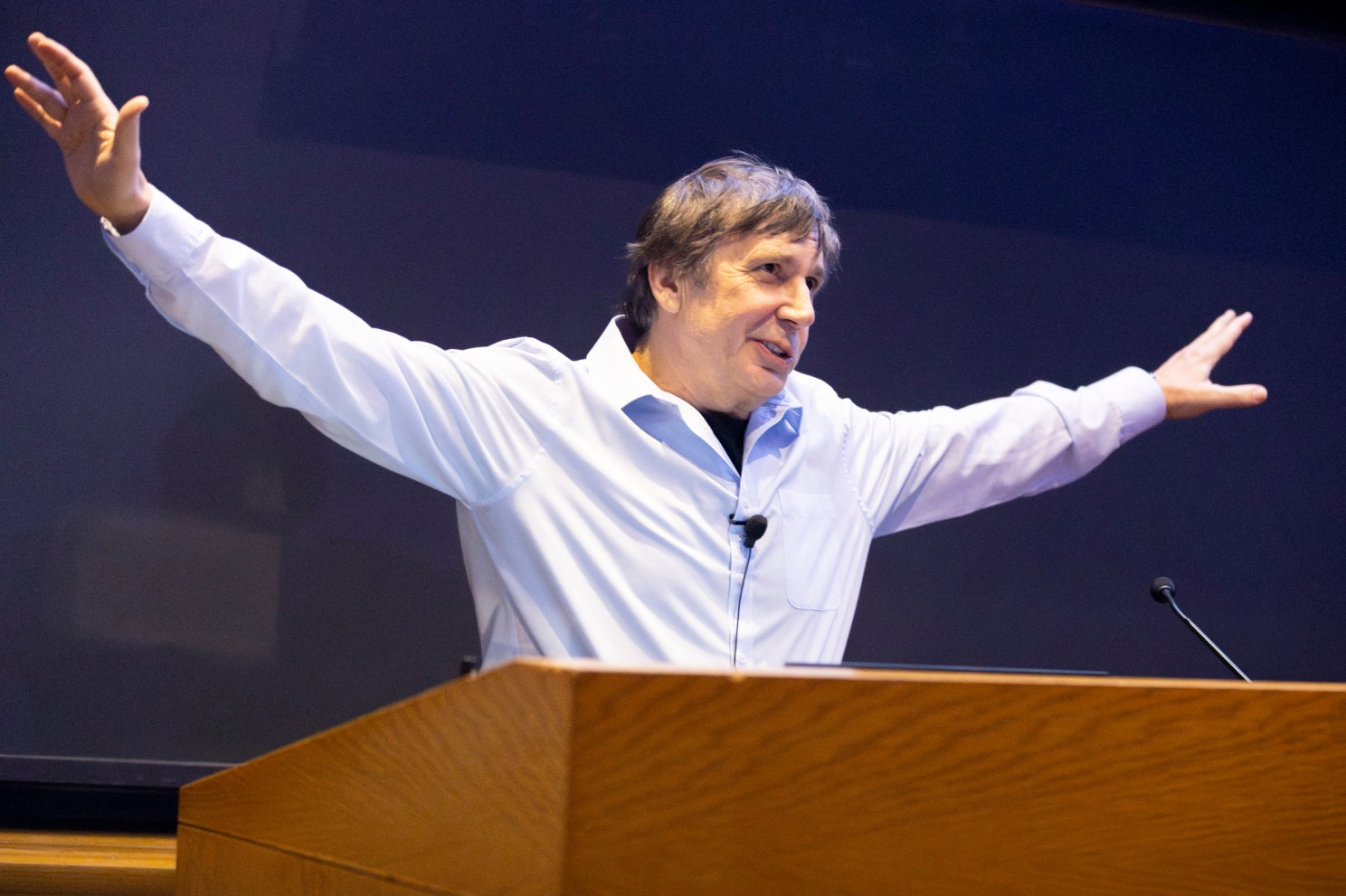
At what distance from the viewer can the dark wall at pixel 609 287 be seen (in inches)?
94.1

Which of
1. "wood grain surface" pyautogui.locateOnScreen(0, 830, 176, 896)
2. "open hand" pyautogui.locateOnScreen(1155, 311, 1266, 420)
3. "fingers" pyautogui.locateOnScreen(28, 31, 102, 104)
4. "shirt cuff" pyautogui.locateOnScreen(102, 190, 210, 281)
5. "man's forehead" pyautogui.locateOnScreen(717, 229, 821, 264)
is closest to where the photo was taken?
"fingers" pyautogui.locateOnScreen(28, 31, 102, 104)

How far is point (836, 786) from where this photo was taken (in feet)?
2.80

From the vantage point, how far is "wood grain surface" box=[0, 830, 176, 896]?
2.05m

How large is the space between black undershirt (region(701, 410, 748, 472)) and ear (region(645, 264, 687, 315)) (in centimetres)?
21

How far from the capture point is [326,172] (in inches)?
100.0

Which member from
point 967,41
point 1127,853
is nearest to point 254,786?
point 1127,853

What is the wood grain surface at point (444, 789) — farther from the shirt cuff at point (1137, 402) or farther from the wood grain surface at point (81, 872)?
the shirt cuff at point (1137, 402)

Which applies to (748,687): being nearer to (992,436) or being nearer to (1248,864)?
(1248,864)

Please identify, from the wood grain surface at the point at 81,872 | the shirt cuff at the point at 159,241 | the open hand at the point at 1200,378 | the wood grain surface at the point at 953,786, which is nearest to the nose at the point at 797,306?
the open hand at the point at 1200,378

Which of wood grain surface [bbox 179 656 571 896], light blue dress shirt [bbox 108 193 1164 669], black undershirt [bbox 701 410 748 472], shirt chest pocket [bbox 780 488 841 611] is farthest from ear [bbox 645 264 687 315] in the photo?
wood grain surface [bbox 179 656 571 896]

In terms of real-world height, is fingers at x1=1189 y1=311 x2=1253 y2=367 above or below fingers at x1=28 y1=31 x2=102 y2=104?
above

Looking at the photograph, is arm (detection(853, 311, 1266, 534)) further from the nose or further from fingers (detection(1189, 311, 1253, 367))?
the nose

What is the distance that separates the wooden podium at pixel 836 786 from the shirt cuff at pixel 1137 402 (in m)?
1.37

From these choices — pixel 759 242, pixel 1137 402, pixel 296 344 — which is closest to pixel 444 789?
pixel 296 344
